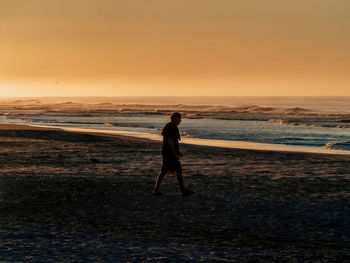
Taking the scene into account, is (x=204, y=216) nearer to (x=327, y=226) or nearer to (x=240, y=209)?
Answer: (x=240, y=209)

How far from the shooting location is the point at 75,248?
26.3 feet

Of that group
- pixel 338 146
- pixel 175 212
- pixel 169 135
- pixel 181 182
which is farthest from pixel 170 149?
pixel 338 146

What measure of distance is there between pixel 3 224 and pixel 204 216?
3651 millimetres

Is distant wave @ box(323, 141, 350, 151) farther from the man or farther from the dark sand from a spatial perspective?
the man

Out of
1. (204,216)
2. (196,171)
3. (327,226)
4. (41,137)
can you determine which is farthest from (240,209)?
(41,137)

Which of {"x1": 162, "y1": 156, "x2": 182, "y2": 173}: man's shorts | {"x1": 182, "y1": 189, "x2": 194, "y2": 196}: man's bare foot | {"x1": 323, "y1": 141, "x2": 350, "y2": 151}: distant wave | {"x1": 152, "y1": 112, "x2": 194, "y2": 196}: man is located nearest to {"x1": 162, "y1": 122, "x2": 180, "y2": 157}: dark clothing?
{"x1": 152, "y1": 112, "x2": 194, "y2": 196}: man

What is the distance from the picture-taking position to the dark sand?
792cm

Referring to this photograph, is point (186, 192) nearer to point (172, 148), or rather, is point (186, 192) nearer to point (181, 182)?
point (181, 182)

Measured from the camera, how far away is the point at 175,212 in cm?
1082

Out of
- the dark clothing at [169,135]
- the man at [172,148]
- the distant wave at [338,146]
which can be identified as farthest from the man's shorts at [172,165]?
the distant wave at [338,146]

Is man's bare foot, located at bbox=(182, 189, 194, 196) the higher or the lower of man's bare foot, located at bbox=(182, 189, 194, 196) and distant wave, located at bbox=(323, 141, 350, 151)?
the higher

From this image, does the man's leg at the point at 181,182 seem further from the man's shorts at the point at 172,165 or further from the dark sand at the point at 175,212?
the dark sand at the point at 175,212

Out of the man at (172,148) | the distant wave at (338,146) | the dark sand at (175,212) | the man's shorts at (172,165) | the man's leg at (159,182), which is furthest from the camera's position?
the distant wave at (338,146)

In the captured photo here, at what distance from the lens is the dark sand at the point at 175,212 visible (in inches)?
312
